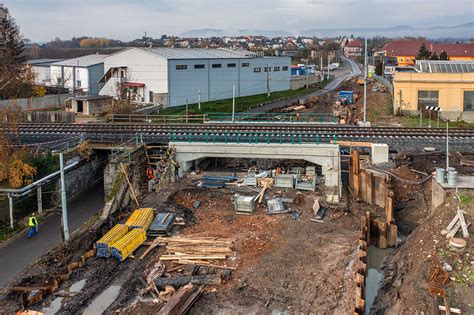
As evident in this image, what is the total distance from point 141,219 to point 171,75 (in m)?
33.8

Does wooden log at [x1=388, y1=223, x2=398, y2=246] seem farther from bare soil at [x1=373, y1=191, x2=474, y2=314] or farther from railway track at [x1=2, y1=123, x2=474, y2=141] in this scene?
railway track at [x1=2, y1=123, x2=474, y2=141]

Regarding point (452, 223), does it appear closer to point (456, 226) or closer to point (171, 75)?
point (456, 226)

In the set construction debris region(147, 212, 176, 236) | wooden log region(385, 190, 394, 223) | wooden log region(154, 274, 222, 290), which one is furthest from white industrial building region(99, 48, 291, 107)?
wooden log region(154, 274, 222, 290)

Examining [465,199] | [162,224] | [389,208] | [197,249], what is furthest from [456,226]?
[162,224]

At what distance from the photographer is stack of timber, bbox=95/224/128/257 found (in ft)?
63.1

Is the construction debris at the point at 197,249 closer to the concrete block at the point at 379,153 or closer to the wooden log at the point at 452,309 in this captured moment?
the wooden log at the point at 452,309

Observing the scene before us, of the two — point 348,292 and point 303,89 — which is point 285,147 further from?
point 303,89

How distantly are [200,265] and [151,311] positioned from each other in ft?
10.4

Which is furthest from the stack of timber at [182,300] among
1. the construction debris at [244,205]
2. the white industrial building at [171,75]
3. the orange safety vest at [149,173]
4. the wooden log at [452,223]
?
the white industrial building at [171,75]

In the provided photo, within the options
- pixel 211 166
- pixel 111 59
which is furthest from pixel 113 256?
pixel 111 59

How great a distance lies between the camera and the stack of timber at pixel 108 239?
63.1ft

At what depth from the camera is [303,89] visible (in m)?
83.3

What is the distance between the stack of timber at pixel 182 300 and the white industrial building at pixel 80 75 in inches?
2012

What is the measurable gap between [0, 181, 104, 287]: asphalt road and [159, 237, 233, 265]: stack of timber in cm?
555
